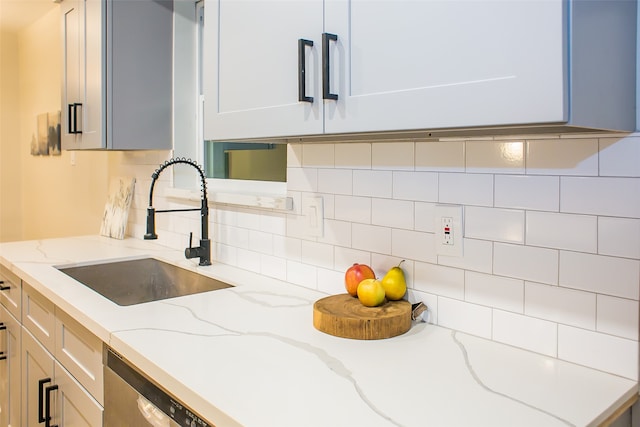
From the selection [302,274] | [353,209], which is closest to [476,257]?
[353,209]

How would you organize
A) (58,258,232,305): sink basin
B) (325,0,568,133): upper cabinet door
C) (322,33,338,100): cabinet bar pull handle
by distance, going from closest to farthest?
1. (325,0,568,133): upper cabinet door
2. (322,33,338,100): cabinet bar pull handle
3. (58,258,232,305): sink basin

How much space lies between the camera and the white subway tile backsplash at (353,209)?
4.85 feet

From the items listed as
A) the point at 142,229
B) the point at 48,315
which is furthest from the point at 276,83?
the point at 142,229

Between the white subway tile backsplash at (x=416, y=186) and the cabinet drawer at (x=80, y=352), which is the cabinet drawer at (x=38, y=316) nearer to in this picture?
the cabinet drawer at (x=80, y=352)

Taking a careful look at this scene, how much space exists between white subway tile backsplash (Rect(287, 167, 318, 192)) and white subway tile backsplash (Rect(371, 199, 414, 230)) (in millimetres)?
260

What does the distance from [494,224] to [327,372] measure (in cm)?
49

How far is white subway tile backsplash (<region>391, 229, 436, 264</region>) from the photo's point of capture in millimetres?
1322

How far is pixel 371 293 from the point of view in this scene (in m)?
1.29

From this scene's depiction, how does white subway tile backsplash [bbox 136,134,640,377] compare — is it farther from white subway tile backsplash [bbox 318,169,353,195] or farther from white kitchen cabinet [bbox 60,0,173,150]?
white kitchen cabinet [bbox 60,0,173,150]

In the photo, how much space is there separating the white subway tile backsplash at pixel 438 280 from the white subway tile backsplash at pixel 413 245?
0.9 inches

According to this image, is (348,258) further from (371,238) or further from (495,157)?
(495,157)

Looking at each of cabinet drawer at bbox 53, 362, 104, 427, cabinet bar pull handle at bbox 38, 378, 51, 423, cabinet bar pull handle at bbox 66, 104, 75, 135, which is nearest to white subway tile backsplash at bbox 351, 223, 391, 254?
cabinet drawer at bbox 53, 362, 104, 427

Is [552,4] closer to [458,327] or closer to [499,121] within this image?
[499,121]

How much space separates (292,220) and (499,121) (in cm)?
101
